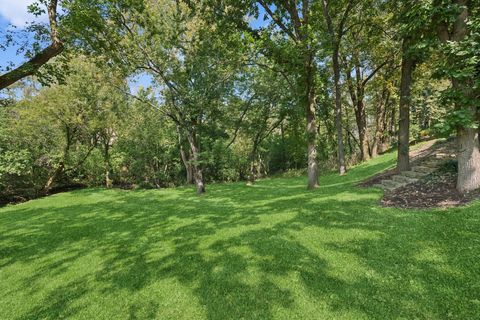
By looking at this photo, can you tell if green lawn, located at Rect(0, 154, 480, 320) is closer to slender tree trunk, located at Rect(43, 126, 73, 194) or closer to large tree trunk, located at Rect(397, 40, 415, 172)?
large tree trunk, located at Rect(397, 40, 415, 172)

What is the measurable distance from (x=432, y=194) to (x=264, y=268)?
6712mm

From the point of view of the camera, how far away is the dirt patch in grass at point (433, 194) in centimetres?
787

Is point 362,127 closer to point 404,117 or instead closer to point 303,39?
point 404,117

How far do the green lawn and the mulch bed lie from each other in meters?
0.67

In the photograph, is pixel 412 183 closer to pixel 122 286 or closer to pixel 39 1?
pixel 122 286

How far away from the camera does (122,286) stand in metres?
5.51

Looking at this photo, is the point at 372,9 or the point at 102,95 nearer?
the point at 372,9

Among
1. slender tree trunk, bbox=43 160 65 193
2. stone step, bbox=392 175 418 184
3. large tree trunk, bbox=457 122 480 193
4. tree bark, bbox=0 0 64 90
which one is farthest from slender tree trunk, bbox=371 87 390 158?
slender tree trunk, bbox=43 160 65 193

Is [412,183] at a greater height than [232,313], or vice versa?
[412,183]

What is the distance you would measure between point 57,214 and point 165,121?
650 inches

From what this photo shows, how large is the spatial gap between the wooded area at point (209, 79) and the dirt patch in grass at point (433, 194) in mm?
476

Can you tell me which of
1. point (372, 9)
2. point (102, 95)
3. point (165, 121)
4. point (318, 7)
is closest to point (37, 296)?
point (318, 7)

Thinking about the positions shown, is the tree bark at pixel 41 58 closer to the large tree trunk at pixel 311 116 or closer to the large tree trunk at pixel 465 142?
the large tree trunk at pixel 311 116

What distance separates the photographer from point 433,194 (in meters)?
8.78
